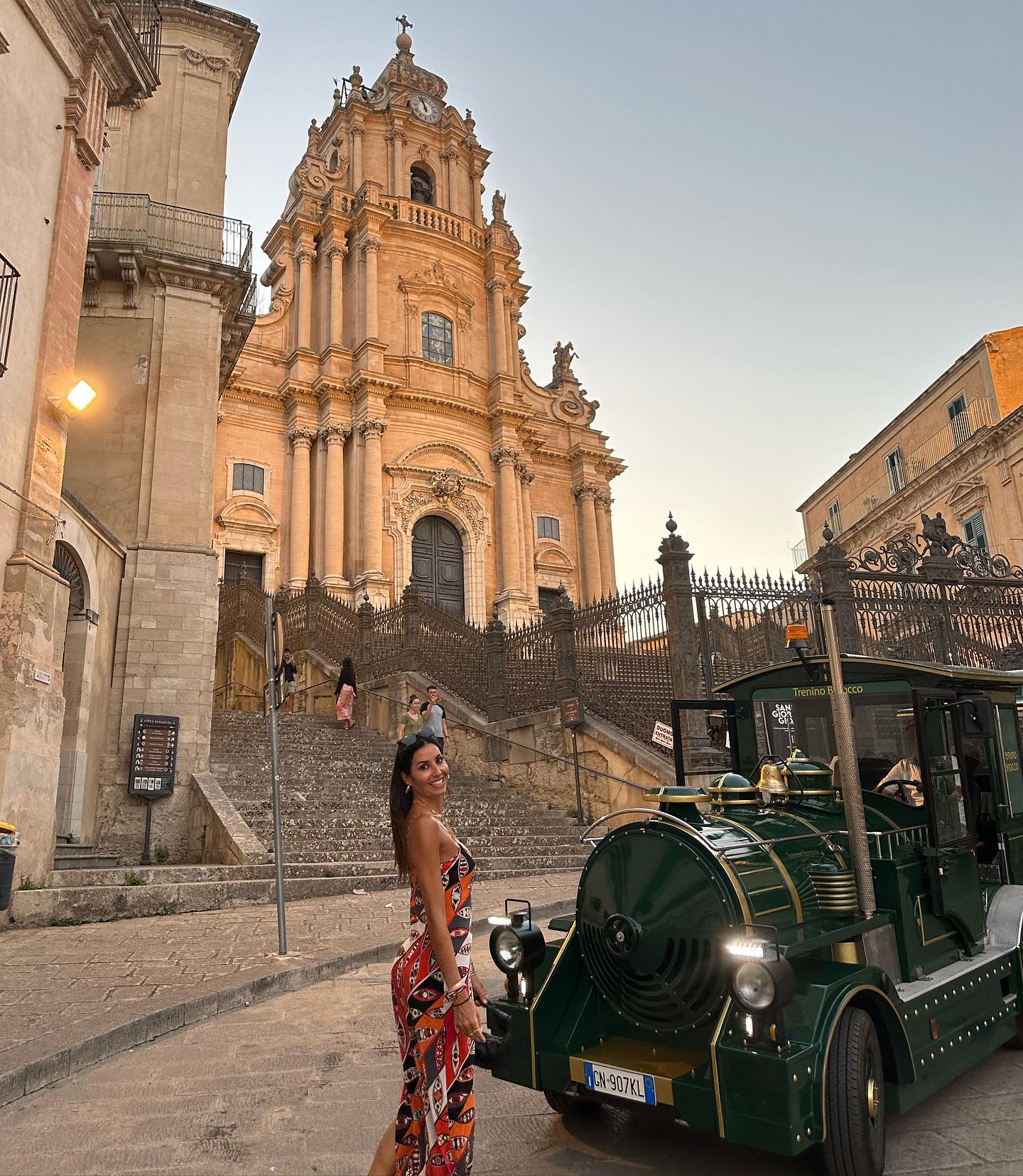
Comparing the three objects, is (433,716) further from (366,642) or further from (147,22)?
(147,22)

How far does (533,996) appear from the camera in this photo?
350cm

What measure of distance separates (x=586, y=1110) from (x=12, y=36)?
1121 centimetres

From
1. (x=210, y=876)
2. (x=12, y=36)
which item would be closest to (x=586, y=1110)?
(x=210, y=876)

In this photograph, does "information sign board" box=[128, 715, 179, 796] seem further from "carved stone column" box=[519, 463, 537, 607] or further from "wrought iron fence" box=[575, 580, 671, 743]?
"carved stone column" box=[519, 463, 537, 607]

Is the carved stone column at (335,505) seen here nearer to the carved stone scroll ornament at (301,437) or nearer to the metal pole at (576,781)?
the carved stone scroll ornament at (301,437)

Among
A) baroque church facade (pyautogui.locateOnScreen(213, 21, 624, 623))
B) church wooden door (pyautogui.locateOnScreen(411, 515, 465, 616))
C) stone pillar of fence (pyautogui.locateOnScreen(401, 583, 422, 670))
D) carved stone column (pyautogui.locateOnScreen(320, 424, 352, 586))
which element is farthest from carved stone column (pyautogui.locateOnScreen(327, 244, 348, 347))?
stone pillar of fence (pyautogui.locateOnScreen(401, 583, 422, 670))

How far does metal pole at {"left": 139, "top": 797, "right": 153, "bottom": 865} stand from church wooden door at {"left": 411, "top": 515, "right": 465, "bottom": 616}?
15697mm

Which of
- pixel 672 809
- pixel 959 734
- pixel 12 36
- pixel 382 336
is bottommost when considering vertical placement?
pixel 672 809

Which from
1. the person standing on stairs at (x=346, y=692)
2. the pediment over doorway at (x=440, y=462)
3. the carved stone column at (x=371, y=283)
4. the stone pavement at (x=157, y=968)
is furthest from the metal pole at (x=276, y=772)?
the carved stone column at (x=371, y=283)

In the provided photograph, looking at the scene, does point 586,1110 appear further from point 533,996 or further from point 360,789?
point 360,789

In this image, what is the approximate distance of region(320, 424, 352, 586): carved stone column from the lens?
25.7 m

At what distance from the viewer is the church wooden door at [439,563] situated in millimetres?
27312

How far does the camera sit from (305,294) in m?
28.8

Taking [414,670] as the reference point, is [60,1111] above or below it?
below
